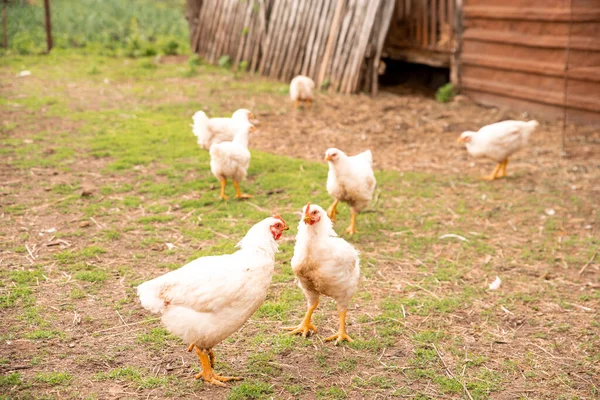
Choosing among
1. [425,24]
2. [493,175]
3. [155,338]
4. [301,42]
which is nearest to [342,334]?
[155,338]

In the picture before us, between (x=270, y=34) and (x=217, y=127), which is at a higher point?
(x=270, y=34)

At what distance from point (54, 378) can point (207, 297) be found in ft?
3.73

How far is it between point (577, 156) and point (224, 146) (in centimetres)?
519

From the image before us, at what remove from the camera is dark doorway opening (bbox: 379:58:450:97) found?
42.9ft

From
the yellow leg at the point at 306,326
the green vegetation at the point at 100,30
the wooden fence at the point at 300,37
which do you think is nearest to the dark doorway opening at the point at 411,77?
the wooden fence at the point at 300,37

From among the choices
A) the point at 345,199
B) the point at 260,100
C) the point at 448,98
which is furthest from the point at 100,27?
the point at 345,199

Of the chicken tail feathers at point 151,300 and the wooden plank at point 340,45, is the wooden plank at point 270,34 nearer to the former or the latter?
the wooden plank at point 340,45

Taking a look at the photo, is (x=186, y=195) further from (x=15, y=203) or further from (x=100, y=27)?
(x=100, y=27)

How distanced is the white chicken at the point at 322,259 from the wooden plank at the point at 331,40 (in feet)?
26.0

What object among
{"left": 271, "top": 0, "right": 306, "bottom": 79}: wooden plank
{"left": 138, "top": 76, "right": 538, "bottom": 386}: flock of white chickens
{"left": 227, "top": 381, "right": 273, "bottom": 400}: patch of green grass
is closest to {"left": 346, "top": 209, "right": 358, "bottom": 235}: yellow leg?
{"left": 138, "top": 76, "right": 538, "bottom": 386}: flock of white chickens

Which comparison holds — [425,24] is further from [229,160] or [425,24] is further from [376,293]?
[376,293]

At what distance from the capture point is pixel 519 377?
414cm

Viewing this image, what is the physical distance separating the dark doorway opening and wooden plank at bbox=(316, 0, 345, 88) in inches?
63.9

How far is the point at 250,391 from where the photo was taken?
12.6 ft
